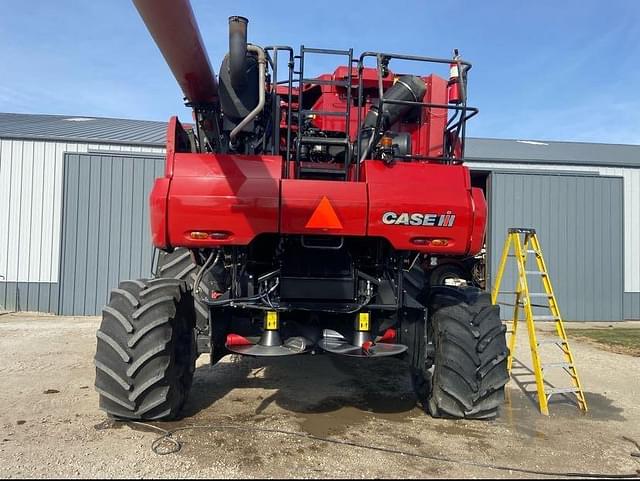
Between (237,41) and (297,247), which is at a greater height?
(237,41)

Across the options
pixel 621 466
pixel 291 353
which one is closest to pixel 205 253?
pixel 291 353

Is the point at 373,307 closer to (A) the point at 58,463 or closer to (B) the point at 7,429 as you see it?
(A) the point at 58,463

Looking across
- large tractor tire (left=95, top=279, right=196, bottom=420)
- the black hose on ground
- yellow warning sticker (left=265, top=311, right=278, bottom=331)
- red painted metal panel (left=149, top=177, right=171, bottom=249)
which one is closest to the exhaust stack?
red painted metal panel (left=149, top=177, right=171, bottom=249)

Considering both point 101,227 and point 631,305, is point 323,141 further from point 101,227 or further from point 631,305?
point 631,305

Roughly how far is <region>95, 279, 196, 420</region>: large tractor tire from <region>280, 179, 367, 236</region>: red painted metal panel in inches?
48.6

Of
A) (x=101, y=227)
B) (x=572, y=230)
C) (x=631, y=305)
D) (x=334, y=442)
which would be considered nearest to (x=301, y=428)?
(x=334, y=442)

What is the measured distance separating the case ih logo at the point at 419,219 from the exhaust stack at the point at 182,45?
1.67 metres

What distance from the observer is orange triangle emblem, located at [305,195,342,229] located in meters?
4.03

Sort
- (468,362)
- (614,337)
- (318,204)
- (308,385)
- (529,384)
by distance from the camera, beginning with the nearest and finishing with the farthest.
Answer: (318,204) < (468,362) < (308,385) < (529,384) < (614,337)

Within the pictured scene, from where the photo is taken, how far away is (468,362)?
174 inches

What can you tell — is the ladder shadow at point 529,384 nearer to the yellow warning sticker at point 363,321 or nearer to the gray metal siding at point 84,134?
the yellow warning sticker at point 363,321

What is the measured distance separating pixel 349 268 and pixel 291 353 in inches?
34.5

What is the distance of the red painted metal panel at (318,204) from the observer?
400cm

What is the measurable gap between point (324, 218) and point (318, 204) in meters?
0.12
